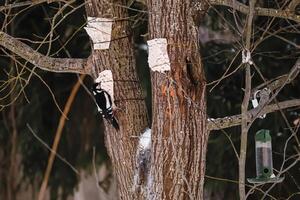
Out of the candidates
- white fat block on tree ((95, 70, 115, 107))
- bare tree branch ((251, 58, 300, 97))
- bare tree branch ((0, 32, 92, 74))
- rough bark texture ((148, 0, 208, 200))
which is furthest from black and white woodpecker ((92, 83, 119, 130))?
bare tree branch ((251, 58, 300, 97))

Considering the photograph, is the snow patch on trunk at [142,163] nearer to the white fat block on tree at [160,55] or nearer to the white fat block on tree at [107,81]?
the white fat block on tree at [107,81]

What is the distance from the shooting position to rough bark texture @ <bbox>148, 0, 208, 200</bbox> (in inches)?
94.4

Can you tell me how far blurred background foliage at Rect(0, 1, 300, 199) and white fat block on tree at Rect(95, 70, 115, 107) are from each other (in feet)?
3.00

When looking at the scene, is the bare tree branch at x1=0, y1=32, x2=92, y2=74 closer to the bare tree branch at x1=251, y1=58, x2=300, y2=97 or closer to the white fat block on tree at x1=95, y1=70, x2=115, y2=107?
the white fat block on tree at x1=95, y1=70, x2=115, y2=107

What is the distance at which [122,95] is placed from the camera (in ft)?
8.73

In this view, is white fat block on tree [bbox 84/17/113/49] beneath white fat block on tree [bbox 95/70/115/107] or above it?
above

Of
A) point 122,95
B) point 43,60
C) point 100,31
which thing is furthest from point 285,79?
point 43,60

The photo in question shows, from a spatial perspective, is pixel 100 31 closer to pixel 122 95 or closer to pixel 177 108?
pixel 122 95

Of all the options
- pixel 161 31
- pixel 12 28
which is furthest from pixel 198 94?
pixel 12 28

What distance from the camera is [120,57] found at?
2.69 meters

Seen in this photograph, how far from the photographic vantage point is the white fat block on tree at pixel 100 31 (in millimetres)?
2650

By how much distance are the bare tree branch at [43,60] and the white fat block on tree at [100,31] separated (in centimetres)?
9

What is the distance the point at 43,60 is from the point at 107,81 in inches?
11.5

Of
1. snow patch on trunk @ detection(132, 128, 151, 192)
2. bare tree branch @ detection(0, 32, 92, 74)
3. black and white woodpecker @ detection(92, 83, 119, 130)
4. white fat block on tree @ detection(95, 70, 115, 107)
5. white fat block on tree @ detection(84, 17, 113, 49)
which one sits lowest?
snow patch on trunk @ detection(132, 128, 151, 192)
